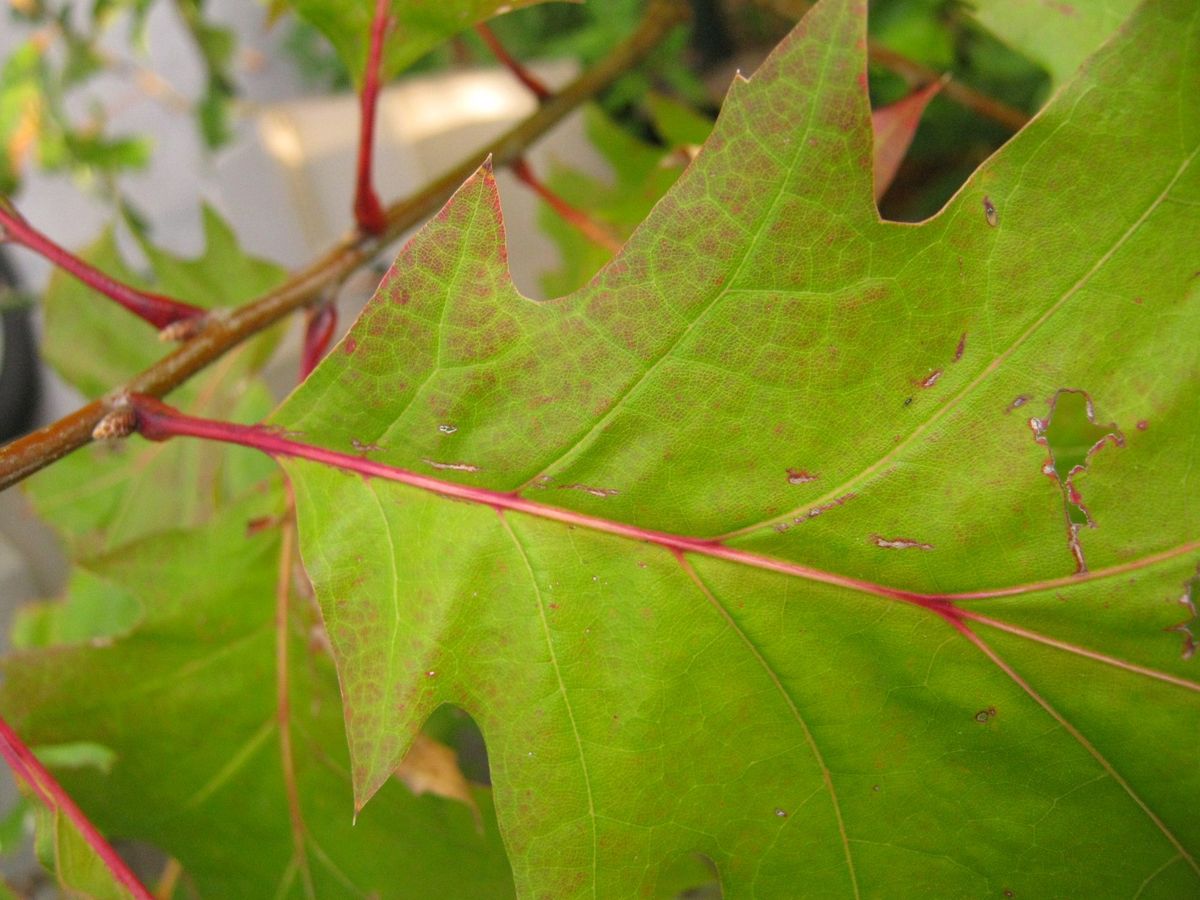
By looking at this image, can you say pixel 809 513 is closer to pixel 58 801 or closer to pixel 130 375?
pixel 58 801

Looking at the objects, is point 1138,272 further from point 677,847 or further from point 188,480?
point 188,480

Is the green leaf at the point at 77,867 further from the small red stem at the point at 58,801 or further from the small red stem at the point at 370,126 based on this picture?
the small red stem at the point at 370,126

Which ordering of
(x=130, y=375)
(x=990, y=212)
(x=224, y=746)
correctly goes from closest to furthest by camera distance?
(x=990, y=212) → (x=224, y=746) → (x=130, y=375)

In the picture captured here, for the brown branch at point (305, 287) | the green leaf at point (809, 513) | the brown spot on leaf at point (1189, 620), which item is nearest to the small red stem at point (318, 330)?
the brown branch at point (305, 287)

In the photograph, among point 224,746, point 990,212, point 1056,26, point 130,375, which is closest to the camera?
point 990,212

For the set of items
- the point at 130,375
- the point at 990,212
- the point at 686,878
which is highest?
the point at 130,375

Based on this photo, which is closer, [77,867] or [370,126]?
[77,867]

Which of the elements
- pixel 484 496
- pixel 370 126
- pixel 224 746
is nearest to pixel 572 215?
pixel 370 126
